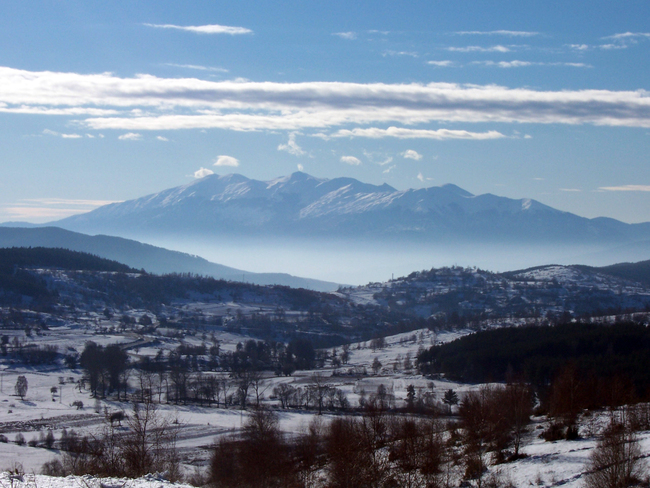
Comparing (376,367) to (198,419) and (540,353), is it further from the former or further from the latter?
(198,419)

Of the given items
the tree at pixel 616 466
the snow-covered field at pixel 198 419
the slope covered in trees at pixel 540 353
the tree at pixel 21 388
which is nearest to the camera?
the tree at pixel 616 466

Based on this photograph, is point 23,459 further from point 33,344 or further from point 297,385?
point 33,344

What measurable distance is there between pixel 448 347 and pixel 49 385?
8974 cm

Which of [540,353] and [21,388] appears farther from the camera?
[540,353]

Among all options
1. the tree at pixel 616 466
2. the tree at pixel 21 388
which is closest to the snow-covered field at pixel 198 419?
the tree at pixel 21 388

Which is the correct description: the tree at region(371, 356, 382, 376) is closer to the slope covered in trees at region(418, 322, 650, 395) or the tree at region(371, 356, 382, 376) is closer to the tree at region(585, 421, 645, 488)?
the slope covered in trees at region(418, 322, 650, 395)

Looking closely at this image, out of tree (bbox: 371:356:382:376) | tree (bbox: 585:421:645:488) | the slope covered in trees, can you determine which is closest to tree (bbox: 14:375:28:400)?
tree (bbox: 371:356:382:376)

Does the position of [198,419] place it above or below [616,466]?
below

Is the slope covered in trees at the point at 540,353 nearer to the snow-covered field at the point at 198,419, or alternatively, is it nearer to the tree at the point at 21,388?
the snow-covered field at the point at 198,419

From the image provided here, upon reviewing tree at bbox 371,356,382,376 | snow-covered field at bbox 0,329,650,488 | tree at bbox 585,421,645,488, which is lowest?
tree at bbox 371,356,382,376

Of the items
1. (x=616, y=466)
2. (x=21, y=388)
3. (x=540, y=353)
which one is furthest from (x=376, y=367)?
(x=616, y=466)

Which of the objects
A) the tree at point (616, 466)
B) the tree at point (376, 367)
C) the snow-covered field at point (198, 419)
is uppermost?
the tree at point (616, 466)

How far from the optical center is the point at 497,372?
394 feet

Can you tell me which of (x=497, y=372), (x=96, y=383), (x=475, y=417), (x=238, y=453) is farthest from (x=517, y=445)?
(x=96, y=383)
